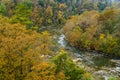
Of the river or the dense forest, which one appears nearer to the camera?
the dense forest

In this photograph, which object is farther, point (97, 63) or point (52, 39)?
point (52, 39)

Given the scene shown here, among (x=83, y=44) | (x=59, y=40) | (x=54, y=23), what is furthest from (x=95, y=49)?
(x=54, y=23)

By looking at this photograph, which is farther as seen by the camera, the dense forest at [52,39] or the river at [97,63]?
the river at [97,63]

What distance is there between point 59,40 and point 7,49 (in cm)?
5653

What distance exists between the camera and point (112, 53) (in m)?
70.0

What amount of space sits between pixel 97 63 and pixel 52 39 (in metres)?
25.0

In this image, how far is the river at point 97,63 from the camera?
179 ft

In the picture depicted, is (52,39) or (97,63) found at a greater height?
(97,63)

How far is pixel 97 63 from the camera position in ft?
205

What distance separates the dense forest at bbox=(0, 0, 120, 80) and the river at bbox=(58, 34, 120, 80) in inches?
52.4

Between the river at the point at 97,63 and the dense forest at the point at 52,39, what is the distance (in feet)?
4.37

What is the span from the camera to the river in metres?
54.7

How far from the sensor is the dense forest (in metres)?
31.5

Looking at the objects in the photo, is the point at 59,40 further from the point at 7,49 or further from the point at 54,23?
the point at 7,49
